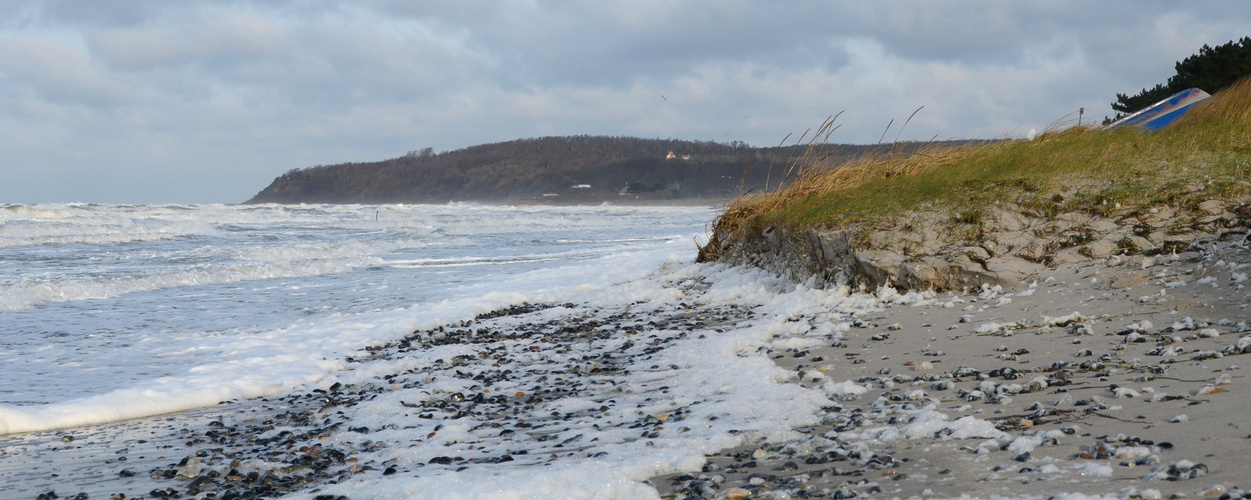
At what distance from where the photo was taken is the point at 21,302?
1061 cm

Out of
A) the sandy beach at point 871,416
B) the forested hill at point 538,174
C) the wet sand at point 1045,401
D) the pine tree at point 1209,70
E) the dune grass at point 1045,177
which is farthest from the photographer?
the forested hill at point 538,174

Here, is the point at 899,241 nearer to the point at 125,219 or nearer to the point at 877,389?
the point at 877,389

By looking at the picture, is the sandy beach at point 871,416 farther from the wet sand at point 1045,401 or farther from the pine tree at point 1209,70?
the pine tree at point 1209,70

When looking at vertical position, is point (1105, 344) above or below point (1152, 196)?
below

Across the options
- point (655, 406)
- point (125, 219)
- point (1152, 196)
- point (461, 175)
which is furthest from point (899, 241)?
point (461, 175)

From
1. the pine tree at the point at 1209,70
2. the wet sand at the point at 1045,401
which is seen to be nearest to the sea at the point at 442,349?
the wet sand at the point at 1045,401

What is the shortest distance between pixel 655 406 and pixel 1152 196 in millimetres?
4852

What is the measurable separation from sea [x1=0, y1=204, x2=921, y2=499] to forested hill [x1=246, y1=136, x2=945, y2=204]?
7287 centimetres

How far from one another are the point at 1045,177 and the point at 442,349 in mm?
5778

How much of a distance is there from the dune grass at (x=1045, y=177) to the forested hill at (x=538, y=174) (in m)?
75.2

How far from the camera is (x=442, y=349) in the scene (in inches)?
280

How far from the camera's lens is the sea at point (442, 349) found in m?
3.84

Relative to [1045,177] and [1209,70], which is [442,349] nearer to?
[1045,177]

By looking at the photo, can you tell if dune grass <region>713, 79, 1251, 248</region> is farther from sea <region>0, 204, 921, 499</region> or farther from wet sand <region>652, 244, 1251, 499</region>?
wet sand <region>652, 244, 1251, 499</region>
